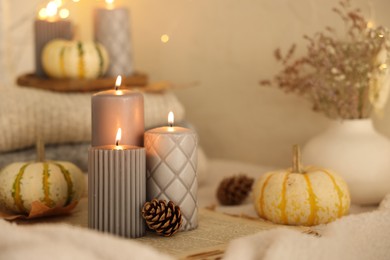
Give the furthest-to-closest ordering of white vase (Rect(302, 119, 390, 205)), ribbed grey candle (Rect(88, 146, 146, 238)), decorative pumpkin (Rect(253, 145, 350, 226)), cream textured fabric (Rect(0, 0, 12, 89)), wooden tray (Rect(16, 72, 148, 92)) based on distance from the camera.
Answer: cream textured fabric (Rect(0, 0, 12, 89))
wooden tray (Rect(16, 72, 148, 92))
white vase (Rect(302, 119, 390, 205))
decorative pumpkin (Rect(253, 145, 350, 226))
ribbed grey candle (Rect(88, 146, 146, 238))

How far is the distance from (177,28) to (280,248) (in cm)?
98

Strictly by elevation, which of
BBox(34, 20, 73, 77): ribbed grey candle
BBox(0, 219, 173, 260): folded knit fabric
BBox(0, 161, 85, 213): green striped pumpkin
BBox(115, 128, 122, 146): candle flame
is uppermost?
BBox(34, 20, 73, 77): ribbed grey candle

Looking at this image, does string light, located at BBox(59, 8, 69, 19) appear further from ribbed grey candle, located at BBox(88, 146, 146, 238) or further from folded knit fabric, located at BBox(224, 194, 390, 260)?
folded knit fabric, located at BBox(224, 194, 390, 260)

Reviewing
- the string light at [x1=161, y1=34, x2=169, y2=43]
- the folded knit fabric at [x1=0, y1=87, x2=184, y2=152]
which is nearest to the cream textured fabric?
the string light at [x1=161, y1=34, x2=169, y2=43]

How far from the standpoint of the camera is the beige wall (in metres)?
1.53

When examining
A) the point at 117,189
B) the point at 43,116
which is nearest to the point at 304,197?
the point at 117,189

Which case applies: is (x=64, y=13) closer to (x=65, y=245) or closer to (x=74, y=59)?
(x=74, y=59)

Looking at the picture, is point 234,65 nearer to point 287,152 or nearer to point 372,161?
point 287,152

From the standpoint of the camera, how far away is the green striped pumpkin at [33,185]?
117 centimetres

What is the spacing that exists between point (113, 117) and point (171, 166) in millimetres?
114

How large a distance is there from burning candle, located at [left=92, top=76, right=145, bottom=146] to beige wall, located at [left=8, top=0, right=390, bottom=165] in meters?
0.54

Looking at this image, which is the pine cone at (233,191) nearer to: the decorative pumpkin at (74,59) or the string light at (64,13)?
the decorative pumpkin at (74,59)

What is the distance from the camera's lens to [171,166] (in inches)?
42.5

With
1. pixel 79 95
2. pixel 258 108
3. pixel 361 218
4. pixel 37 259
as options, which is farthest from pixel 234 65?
pixel 37 259
